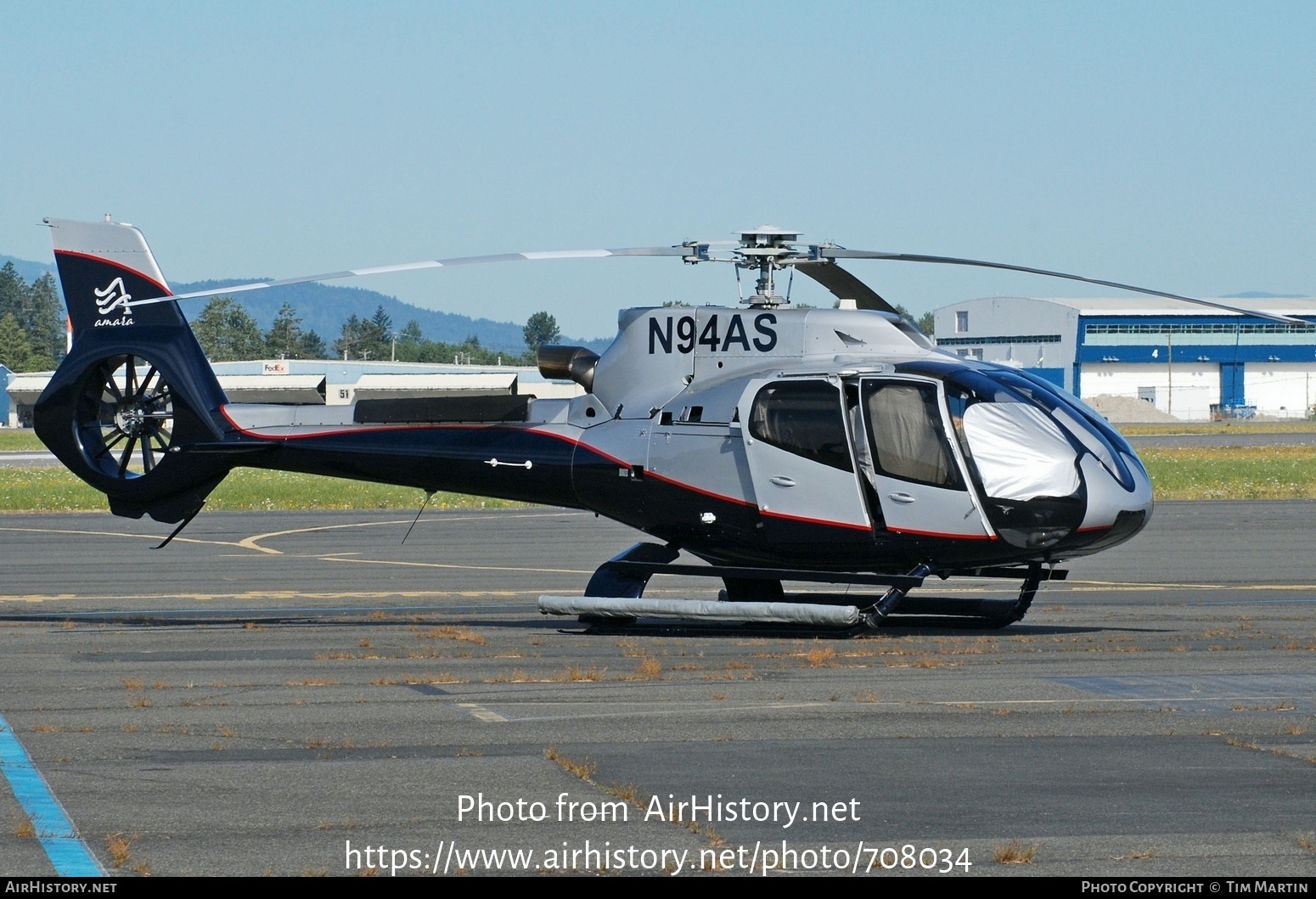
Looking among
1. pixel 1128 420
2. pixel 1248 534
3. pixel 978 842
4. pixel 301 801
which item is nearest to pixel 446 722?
pixel 301 801

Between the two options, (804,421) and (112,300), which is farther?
(112,300)

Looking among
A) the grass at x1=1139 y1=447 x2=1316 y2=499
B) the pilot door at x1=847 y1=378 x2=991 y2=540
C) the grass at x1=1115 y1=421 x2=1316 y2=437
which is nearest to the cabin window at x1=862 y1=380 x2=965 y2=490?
the pilot door at x1=847 y1=378 x2=991 y2=540

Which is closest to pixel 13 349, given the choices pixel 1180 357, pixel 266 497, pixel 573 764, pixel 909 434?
pixel 1180 357

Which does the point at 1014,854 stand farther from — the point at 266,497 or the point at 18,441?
the point at 18,441

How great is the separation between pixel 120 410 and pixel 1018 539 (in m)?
10.1

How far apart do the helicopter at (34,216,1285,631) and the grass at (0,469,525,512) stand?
1794 cm

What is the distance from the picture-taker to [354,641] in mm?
→ 14789

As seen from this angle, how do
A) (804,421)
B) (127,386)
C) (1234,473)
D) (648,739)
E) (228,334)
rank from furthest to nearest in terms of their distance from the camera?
(228,334), (1234,473), (127,386), (804,421), (648,739)

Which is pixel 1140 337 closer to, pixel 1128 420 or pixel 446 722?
pixel 1128 420

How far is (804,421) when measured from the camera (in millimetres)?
14500

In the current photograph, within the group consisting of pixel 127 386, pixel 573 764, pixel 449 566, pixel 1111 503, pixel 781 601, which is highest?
pixel 127 386

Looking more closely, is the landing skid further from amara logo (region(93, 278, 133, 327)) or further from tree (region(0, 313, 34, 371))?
tree (region(0, 313, 34, 371))

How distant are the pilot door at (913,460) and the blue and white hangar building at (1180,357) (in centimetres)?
11505

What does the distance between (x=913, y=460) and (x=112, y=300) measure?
9282 mm
